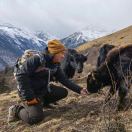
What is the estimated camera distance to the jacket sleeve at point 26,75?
9.91 metres

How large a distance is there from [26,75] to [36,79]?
38 centimetres

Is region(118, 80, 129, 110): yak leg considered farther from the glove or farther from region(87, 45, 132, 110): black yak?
the glove

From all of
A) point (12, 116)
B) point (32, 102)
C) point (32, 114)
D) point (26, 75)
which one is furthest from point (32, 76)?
point (12, 116)

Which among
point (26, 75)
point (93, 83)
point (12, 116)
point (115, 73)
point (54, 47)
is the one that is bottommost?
point (12, 116)

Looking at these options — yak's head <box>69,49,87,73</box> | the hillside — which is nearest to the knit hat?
the hillside

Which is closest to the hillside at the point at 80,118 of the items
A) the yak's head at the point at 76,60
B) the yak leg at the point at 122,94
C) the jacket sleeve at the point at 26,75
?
the yak leg at the point at 122,94

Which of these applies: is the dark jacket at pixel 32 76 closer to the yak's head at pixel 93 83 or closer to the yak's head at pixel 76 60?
the yak's head at pixel 93 83

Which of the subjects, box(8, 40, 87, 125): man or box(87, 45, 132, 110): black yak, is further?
box(8, 40, 87, 125): man

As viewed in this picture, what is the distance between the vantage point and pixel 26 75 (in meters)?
9.97

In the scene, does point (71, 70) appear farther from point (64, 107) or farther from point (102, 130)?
point (102, 130)

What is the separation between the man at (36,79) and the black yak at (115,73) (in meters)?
0.33

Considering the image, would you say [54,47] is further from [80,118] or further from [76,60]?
[76,60]

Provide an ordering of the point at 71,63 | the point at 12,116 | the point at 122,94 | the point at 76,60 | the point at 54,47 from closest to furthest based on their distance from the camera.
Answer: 1. the point at 122,94
2. the point at 54,47
3. the point at 12,116
4. the point at 71,63
5. the point at 76,60

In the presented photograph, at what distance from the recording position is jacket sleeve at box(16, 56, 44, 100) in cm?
991
